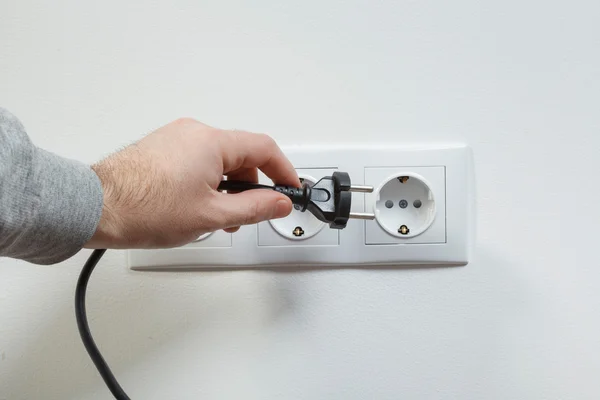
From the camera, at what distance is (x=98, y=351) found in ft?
1.32

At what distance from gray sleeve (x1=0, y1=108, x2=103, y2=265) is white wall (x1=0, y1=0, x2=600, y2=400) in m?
0.13

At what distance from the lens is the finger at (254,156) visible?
0.34m

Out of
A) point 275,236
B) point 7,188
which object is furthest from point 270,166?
point 7,188

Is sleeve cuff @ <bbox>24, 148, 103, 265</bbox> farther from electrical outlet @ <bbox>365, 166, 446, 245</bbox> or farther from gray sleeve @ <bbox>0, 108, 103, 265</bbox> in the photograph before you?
electrical outlet @ <bbox>365, 166, 446, 245</bbox>

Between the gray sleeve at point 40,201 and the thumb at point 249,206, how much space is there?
0.08 meters

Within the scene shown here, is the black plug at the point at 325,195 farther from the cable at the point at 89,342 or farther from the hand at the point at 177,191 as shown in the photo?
the cable at the point at 89,342

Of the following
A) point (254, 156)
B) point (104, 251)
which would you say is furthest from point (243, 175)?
point (104, 251)

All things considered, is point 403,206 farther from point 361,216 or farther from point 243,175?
point 243,175

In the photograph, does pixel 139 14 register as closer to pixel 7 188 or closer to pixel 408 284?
pixel 7 188

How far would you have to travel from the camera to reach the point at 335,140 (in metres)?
0.42

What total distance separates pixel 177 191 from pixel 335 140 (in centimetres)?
17

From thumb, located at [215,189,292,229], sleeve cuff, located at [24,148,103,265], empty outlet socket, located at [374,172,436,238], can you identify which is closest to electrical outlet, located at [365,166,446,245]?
empty outlet socket, located at [374,172,436,238]

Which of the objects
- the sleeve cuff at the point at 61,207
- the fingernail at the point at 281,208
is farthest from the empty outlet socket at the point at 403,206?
the sleeve cuff at the point at 61,207

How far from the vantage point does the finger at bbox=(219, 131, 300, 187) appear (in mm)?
345
